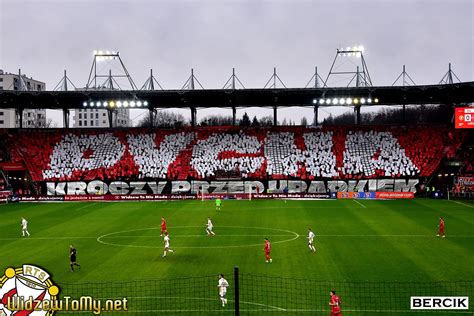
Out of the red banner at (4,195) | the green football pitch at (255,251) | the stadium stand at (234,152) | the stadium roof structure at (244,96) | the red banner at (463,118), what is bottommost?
the green football pitch at (255,251)

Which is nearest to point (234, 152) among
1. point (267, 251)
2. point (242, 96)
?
point (242, 96)

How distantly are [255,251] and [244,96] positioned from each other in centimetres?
4000

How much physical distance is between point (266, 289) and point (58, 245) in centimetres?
1646

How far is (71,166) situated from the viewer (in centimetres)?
6519

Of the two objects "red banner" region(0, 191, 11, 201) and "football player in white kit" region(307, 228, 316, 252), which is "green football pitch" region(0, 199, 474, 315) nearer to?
"football player in white kit" region(307, 228, 316, 252)

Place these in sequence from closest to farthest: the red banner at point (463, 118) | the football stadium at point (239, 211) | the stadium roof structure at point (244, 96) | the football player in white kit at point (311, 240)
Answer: the football stadium at point (239, 211)
the football player in white kit at point (311, 240)
the red banner at point (463, 118)
the stadium roof structure at point (244, 96)

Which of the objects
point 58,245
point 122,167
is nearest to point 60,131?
point 122,167

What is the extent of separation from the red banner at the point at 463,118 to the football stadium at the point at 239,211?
218mm

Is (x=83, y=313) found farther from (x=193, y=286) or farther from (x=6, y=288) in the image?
(x=6, y=288)

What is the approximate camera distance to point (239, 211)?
48.2m

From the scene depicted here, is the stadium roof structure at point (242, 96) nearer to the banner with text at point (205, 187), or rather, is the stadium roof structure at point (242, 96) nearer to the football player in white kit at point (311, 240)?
the banner with text at point (205, 187)

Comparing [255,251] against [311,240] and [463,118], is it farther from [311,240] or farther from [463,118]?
[463,118]

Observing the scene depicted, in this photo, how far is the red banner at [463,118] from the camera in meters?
60.2

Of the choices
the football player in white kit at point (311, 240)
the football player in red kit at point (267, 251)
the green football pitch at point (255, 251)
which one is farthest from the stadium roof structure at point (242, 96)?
the football player in red kit at point (267, 251)
